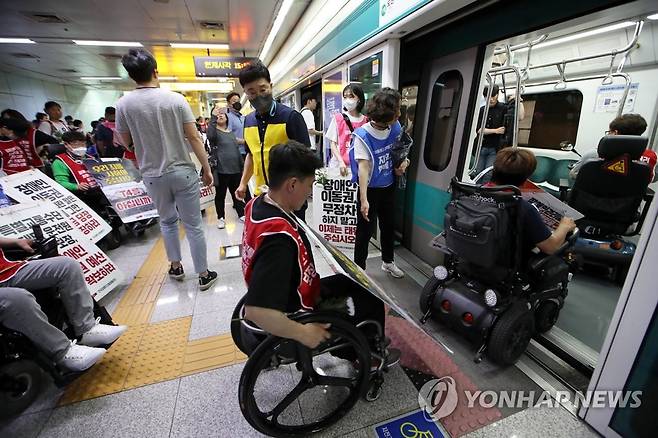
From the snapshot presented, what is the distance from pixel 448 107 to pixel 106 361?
3.33 m

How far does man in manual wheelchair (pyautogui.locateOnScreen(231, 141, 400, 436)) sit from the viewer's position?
1.06 metres

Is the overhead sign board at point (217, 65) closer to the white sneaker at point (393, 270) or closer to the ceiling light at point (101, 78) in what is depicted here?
the white sneaker at point (393, 270)

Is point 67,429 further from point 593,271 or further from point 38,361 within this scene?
point 593,271

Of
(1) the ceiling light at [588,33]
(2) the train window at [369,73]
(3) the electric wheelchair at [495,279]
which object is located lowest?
(3) the electric wheelchair at [495,279]

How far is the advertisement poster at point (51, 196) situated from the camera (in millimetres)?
2462

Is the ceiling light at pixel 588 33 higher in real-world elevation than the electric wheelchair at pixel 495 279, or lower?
higher

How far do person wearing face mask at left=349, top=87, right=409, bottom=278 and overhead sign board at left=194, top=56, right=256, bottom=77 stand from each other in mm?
6631

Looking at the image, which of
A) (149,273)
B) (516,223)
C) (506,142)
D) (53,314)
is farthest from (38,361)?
(506,142)

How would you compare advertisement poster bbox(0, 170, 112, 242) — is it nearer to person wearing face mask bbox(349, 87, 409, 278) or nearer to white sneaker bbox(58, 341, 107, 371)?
white sneaker bbox(58, 341, 107, 371)

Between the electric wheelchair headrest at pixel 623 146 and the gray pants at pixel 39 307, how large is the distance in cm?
423

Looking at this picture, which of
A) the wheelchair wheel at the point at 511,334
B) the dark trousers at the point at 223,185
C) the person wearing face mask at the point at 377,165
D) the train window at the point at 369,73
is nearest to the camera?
the wheelchair wheel at the point at 511,334

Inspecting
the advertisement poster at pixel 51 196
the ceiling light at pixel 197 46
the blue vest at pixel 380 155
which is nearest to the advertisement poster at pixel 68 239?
the advertisement poster at pixel 51 196

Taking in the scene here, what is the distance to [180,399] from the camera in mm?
1642

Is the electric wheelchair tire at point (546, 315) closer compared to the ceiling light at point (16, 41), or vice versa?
the electric wheelchair tire at point (546, 315)
